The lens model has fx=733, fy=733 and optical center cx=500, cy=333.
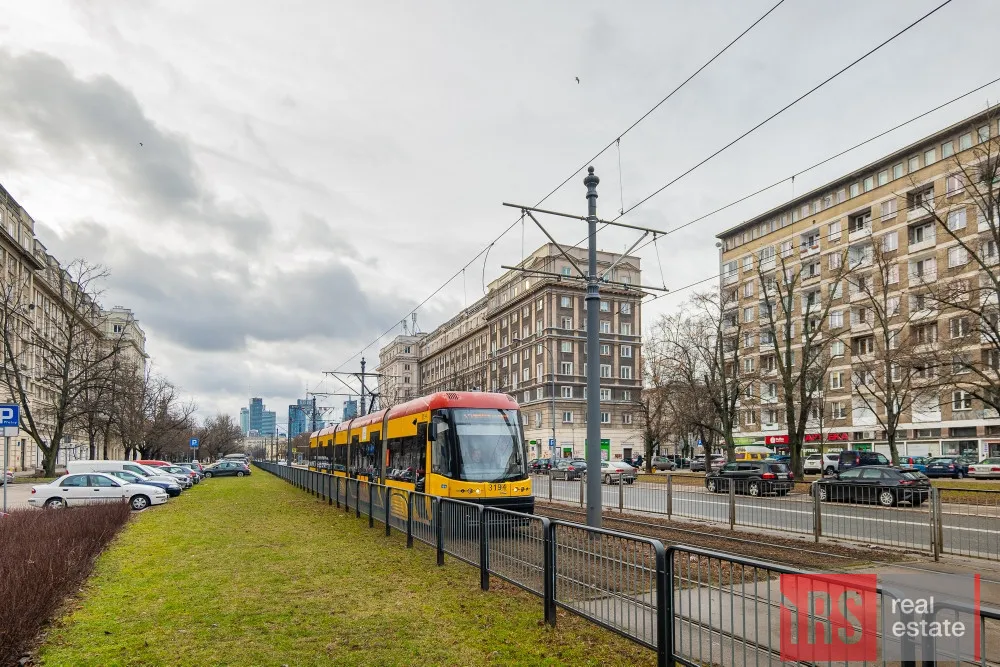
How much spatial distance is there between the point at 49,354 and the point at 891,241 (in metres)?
72.5

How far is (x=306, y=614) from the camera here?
808 cm

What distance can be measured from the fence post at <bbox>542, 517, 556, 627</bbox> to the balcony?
66.6m

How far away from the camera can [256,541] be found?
567 inches

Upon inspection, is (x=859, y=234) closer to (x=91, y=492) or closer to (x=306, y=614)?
(x=91, y=492)

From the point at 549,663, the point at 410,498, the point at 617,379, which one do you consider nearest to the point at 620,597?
the point at 549,663

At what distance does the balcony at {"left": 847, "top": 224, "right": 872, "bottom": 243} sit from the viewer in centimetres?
6571

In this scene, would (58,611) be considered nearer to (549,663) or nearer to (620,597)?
(549,663)

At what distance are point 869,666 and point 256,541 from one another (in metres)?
12.6

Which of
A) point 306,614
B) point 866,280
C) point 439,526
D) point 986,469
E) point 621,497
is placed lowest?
point 986,469

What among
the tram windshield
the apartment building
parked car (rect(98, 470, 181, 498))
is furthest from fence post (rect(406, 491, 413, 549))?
the apartment building

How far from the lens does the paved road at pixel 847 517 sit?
13.5m

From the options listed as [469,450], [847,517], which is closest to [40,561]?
[469,450]

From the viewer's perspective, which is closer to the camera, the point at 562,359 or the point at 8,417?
the point at 8,417

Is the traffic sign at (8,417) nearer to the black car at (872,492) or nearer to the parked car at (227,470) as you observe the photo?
the black car at (872,492)
